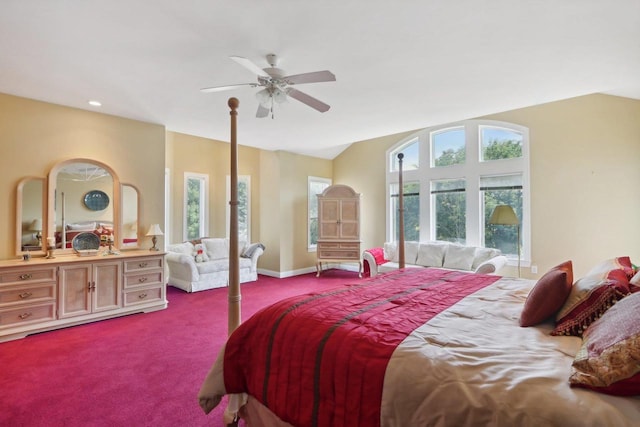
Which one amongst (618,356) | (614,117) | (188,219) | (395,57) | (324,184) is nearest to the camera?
(618,356)

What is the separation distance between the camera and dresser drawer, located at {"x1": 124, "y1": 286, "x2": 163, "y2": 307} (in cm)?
384

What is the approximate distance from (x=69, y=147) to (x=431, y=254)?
5.25 metres

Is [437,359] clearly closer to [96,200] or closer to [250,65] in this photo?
[250,65]

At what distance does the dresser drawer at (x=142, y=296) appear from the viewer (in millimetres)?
3842

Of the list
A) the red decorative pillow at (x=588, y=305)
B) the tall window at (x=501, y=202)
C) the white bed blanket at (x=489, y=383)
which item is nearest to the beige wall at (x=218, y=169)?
the tall window at (x=501, y=202)

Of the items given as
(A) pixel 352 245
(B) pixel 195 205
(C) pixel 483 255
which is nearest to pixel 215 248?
(B) pixel 195 205

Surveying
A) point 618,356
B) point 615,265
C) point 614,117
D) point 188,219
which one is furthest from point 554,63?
point 188,219

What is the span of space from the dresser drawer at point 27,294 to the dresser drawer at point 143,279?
70 centimetres

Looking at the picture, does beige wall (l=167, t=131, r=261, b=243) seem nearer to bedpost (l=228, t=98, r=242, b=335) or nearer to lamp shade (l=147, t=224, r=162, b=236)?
lamp shade (l=147, t=224, r=162, b=236)

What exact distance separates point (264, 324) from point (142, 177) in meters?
3.56

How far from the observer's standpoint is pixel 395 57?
2631 millimetres

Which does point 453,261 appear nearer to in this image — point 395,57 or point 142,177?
point 395,57

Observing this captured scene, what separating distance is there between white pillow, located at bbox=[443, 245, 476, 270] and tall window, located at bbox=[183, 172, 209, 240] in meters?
4.77

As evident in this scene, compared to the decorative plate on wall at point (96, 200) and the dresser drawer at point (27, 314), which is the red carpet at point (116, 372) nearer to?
the dresser drawer at point (27, 314)
